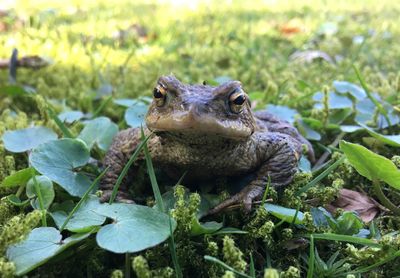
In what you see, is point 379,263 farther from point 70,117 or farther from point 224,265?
point 70,117

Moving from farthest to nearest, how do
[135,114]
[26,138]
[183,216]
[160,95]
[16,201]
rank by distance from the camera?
[135,114] → [26,138] → [160,95] → [16,201] → [183,216]

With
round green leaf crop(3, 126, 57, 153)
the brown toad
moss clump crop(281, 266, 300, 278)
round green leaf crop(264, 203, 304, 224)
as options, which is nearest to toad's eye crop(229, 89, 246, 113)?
the brown toad

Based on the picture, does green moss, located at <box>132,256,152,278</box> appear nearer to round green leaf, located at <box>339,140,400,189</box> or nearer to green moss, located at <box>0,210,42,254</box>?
green moss, located at <box>0,210,42,254</box>

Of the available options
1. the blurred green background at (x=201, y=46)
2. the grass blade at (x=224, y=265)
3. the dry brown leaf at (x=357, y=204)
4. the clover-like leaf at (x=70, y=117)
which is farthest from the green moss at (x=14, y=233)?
the blurred green background at (x=201, y=46)

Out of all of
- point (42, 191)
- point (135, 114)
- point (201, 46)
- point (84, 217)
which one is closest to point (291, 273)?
point (84, 217)

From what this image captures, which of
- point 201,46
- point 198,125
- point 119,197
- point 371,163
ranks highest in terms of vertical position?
point 198,125

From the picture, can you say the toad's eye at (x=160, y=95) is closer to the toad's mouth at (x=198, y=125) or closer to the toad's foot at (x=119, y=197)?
the toad's mouth at (x=198, y=125)
